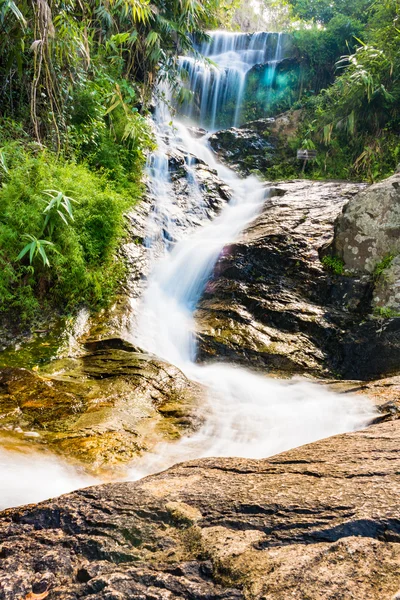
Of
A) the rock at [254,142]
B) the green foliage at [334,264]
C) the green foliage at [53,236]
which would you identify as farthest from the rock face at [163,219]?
the green foliage at [334,264]

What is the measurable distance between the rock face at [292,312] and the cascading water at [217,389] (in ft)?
0.99

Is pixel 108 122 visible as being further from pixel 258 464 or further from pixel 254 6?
pixel 254 6

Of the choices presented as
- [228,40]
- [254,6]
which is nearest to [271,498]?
[228,40]

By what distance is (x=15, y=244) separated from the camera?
4594mm

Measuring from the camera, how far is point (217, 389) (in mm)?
4445

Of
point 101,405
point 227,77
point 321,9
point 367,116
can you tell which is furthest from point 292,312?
point 321,9

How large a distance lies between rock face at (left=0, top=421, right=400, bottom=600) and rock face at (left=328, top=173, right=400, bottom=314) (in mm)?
4393

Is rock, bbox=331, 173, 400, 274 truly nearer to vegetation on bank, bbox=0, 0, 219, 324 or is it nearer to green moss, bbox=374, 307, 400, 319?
green moss, bbox=374, 307, 400, 319

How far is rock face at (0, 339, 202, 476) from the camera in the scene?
2965 millimetres

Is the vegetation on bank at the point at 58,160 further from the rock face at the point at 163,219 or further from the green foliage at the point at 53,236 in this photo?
the rock face at the point at 163,219

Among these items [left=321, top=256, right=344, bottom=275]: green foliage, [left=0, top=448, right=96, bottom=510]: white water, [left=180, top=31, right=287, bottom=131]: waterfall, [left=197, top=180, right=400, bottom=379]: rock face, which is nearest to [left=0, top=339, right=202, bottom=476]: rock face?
[left=0, top=448, right=96, bottom=510]: white water

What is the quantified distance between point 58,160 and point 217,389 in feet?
12.9

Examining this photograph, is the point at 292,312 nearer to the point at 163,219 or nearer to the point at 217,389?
the point at 217,389

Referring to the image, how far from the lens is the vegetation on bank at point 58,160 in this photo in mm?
4648
